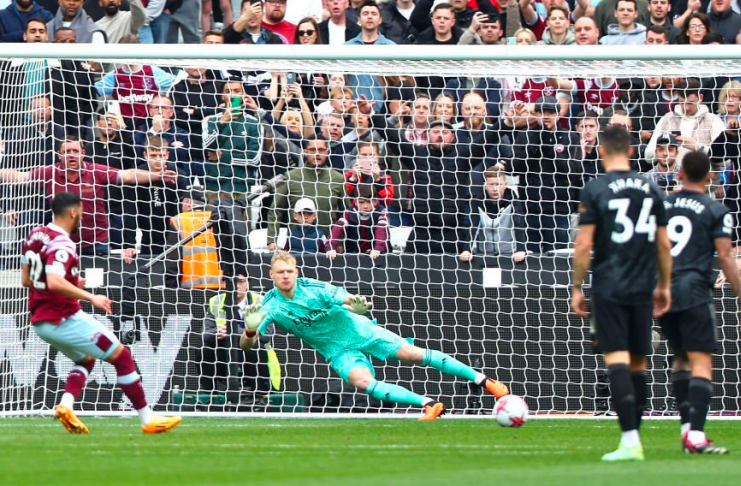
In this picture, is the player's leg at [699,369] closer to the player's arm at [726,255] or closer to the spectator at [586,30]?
the player's arm at [726,255]

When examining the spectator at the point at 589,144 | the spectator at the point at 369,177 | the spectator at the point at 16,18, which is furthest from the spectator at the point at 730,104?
the spectator at the point at 16,18

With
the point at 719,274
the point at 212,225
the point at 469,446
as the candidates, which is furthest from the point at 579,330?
the point at 469,446

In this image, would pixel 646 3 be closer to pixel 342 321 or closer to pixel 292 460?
pixel 342 321

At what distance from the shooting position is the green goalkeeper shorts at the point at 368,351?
12039 millimetres

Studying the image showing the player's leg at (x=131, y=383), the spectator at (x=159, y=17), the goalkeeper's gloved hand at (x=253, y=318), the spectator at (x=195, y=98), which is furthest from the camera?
the spectator at (x=159, y=17)

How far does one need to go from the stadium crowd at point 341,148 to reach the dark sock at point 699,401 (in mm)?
5134

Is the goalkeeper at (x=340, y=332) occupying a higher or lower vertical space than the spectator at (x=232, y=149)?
lower

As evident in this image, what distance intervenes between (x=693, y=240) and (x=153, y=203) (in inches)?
270

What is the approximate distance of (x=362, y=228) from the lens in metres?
14.0

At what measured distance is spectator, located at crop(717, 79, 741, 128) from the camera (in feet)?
46.1

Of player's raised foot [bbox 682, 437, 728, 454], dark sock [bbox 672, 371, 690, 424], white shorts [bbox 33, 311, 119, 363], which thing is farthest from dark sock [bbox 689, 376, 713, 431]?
white shorts [bbox 33, 311, 119, 363]

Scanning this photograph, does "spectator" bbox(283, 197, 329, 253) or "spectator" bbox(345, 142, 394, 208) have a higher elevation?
"spectator" bbox(345, 142, 394, 208)

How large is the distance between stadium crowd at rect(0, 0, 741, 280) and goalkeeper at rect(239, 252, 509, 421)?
165 cm

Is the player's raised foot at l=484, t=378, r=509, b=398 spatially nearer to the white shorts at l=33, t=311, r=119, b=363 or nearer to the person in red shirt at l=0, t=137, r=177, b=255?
the white shorts at l=33, t=311, r=119, b=363
